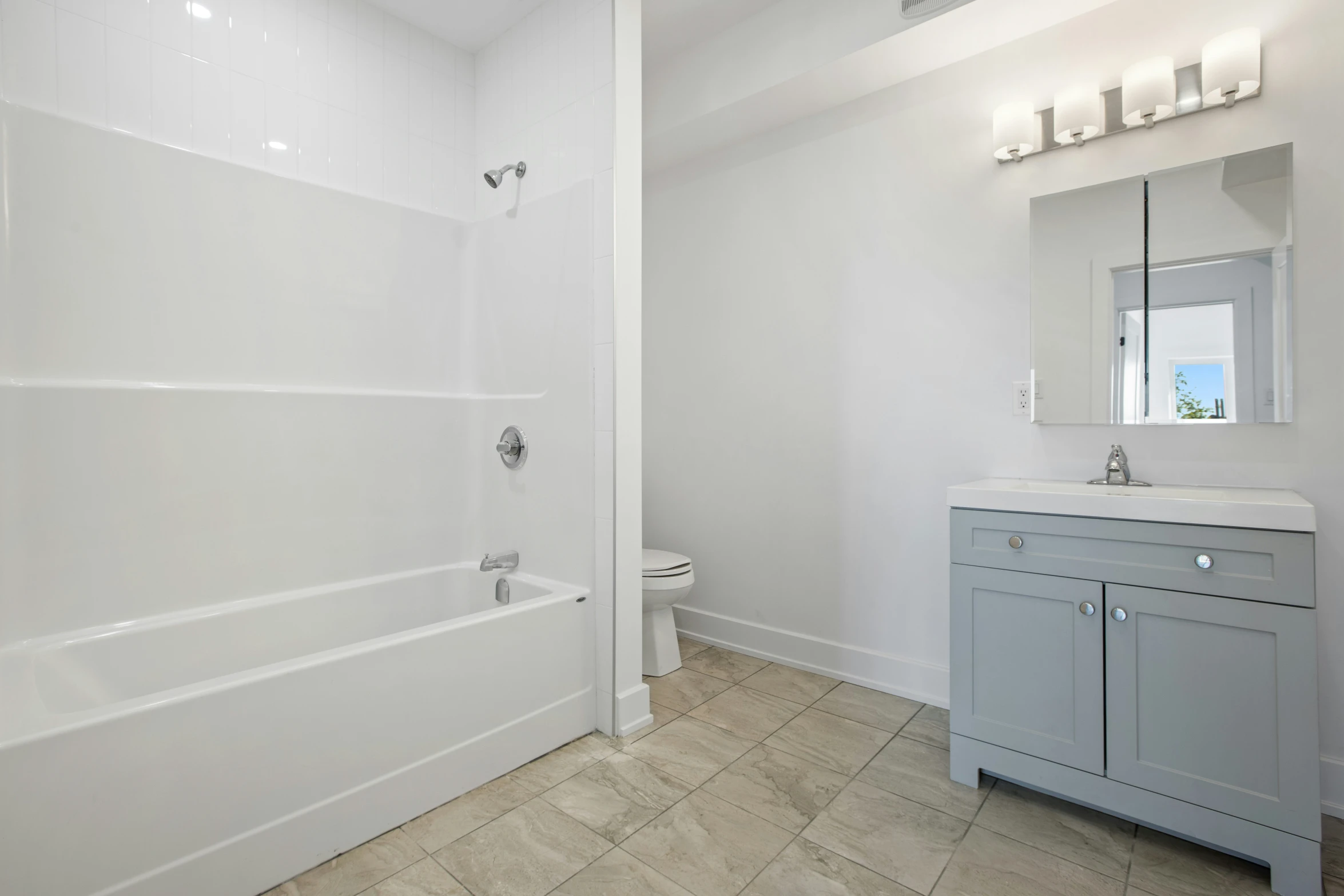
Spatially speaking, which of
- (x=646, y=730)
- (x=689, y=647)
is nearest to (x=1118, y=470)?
(x=646, y=730)

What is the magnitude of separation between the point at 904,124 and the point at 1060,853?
2.35 m

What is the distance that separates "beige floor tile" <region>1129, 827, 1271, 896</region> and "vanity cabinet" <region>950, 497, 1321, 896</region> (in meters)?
0.05

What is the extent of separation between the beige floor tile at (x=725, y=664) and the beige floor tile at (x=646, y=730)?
38 centimetres

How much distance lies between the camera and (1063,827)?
5.27 ft

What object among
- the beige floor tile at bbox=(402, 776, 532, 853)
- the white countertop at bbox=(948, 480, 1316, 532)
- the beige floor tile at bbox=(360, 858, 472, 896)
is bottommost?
the beige floor tile at bbox=(360, 858, 472, 896)

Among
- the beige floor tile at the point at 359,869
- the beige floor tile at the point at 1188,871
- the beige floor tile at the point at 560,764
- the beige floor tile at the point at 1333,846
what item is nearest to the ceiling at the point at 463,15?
the beige floor tile at the point at 560,764

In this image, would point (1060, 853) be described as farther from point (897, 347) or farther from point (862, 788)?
point (897, 347)

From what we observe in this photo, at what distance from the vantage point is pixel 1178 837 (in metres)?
1.56

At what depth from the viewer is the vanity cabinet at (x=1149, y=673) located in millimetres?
1362

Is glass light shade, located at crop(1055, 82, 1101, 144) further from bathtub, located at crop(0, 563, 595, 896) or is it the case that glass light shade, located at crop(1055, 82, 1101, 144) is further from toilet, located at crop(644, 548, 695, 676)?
bathtub, located at crop(0, 563, 595, 896)

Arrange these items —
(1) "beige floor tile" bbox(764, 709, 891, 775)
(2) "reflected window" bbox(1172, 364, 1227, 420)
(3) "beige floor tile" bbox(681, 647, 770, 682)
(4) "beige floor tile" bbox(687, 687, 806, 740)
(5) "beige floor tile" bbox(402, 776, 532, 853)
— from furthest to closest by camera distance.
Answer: (3) "beige floor tile" bbox(681, 647, 770, 682) → (4) "beige floor tile" bbox(687, 687, 806, 740) → (1) "beige floor tile" bbox(764, 709, 891, 775) → (2) "reflected window" bbox(1172, 364, 1227, 420) → (5) "beige floor tile" bbox(402, 776, 532, 853)

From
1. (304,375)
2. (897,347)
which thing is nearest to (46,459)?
(304,375)

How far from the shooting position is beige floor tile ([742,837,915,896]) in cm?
138

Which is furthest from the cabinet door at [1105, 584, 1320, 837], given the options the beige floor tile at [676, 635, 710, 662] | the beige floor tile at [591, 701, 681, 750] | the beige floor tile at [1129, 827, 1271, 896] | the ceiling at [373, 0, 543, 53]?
the ceiling at [373, 0, 543, 53]
